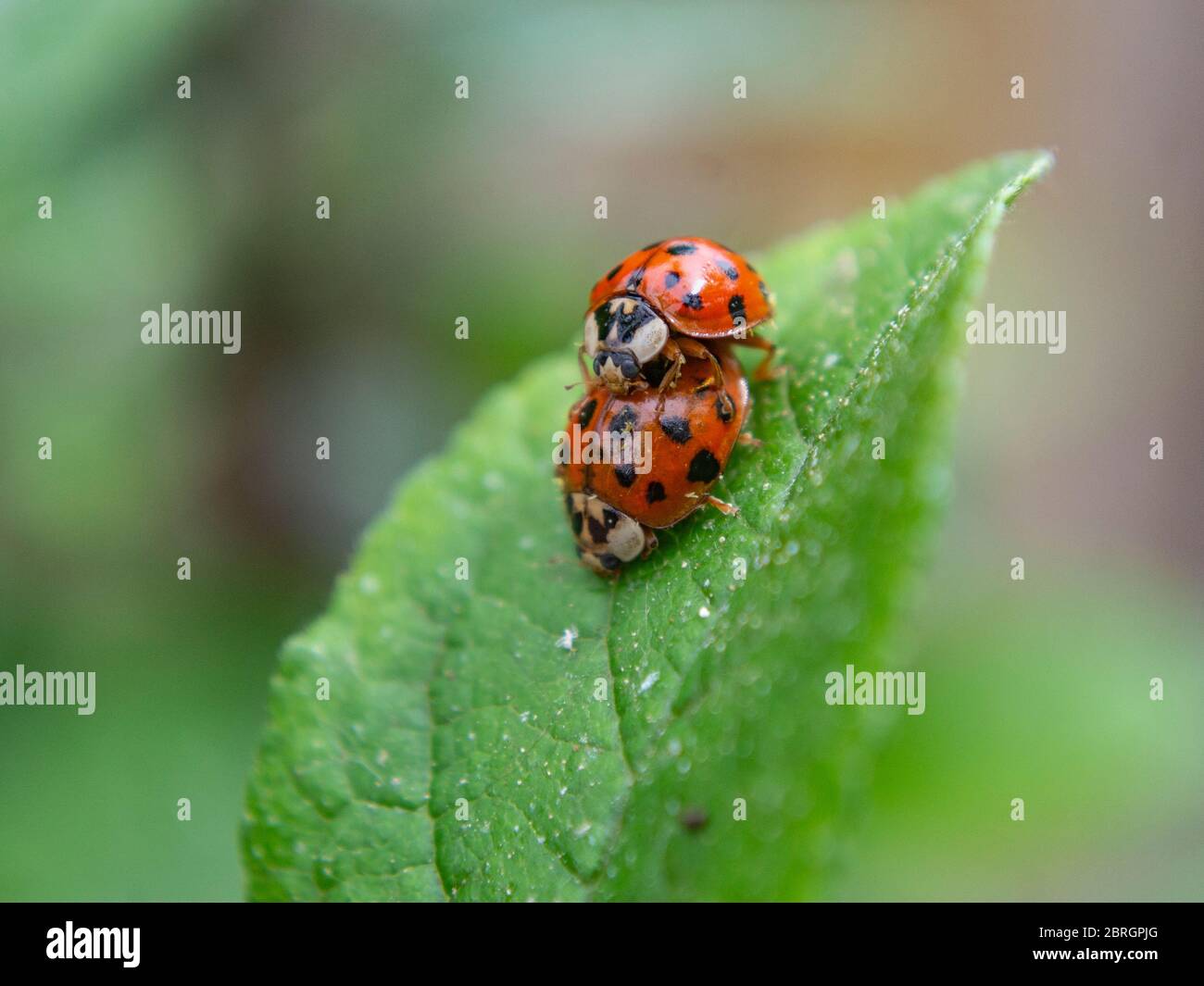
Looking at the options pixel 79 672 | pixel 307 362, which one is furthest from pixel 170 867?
pixel 307 362

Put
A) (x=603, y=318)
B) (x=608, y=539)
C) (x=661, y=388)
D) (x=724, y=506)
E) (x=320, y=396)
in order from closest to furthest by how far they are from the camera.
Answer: (x=724, y=506) < (x=608, y=539) < (x=661, y=388) < (x=603, y=318) < (x=320, y=396)

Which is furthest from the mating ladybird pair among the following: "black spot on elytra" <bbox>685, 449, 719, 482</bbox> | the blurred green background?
the blurred green background

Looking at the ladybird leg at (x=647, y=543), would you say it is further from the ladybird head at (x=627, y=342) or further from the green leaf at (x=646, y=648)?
the ladybird head at (x=627, y=342)

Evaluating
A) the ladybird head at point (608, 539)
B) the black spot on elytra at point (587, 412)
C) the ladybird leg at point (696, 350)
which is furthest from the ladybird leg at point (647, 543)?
the ladybird leg at point (696, 350)

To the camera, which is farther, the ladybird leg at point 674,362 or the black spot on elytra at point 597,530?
the ladybird leg at point 674,362

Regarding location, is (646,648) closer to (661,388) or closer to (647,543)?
(647,543)

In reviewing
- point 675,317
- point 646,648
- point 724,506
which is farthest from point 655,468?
point 646,648
